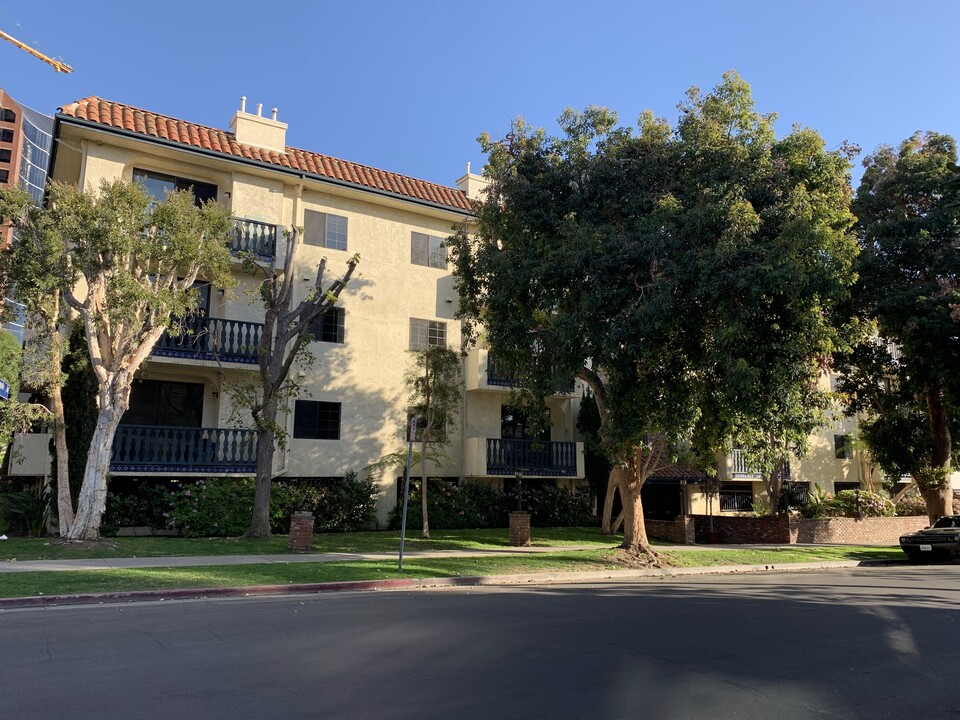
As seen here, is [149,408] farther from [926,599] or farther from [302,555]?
[926,599]

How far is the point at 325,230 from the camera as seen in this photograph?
24.1m

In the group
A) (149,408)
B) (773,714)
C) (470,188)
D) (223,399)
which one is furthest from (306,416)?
(773,714)

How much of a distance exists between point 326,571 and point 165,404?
10.7 metres

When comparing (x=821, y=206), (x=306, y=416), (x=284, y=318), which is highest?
(x=821, y=206)

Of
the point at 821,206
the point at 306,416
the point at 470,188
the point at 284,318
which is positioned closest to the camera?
the point at 821,206

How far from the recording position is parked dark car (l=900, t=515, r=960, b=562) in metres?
20.1

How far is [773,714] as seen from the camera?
570cm

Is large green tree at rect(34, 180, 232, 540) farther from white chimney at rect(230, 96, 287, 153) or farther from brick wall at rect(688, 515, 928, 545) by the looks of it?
brick wall at rect(688, 515, 928, 545)

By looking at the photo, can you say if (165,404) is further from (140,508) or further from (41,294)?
(41,294)

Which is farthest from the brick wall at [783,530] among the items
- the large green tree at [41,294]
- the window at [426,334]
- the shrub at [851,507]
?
the large green tree at [41,294]

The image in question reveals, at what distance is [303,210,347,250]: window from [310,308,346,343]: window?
217 centimetres

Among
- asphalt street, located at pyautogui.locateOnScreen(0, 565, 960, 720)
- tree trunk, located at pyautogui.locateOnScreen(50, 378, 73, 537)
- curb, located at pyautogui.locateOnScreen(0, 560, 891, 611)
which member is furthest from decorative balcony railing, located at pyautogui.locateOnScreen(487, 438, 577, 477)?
asphalt street, located at pyautogui.locateOnScreen(0, 565, 960, 720)

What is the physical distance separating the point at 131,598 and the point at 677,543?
57.0ft

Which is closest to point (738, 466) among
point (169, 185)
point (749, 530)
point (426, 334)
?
point (749, 530)
